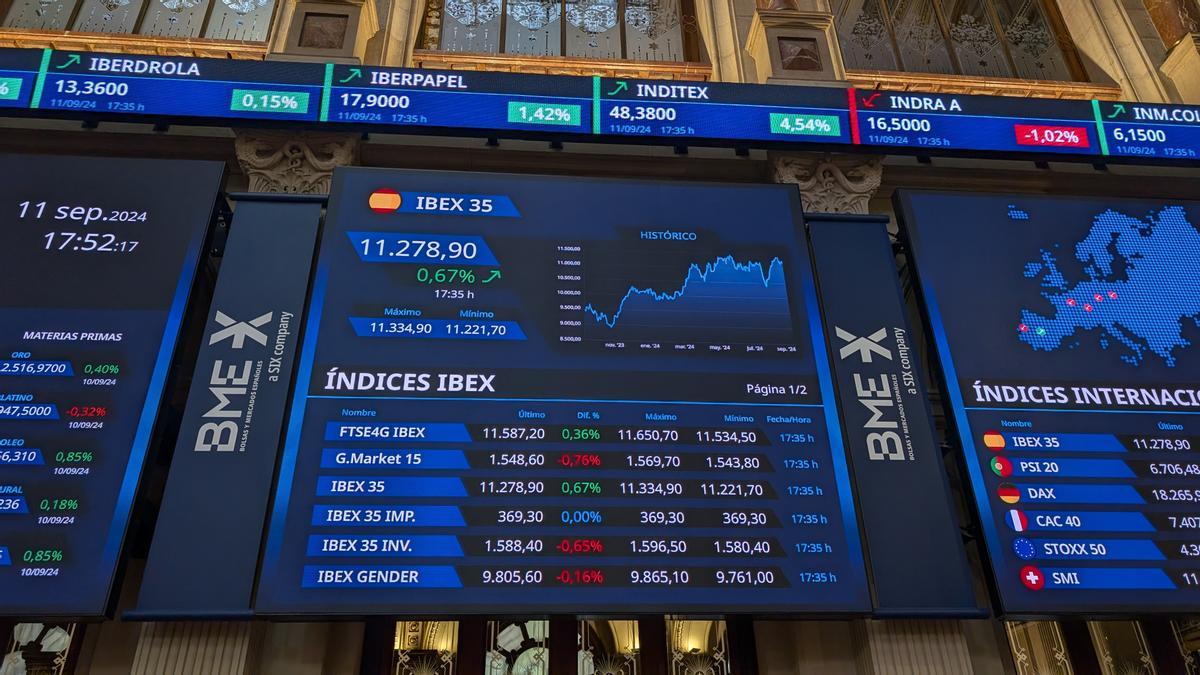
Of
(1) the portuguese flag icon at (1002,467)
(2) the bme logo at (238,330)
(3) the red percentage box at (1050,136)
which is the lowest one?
(1) the portuguese flag icon at (1002,467)

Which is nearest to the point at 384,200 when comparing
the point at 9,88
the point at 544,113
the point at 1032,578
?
the point at 544,113

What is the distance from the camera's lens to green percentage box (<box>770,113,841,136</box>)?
769 centimetres

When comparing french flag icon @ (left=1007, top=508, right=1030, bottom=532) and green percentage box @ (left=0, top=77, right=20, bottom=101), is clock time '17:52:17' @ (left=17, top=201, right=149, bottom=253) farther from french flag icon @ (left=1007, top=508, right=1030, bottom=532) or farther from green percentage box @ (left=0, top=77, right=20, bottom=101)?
french flag icon @ (left=1007, top=508, right=1030, bottom=532)

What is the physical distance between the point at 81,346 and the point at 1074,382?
7377mm

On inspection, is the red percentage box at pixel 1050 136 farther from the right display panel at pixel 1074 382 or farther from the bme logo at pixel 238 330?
the bme logo at pixel 238 330

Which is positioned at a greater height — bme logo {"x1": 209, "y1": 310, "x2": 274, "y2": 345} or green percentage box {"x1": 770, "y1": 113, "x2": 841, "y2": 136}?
green percentage box {"x1": 770, "y1": 113, "x2": 841, "y2": 136}

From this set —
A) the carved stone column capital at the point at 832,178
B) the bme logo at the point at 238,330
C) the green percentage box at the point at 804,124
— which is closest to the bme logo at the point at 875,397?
the carved stone column capital at the point at 832,178

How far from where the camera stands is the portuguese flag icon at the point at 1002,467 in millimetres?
6051

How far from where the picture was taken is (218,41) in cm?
909

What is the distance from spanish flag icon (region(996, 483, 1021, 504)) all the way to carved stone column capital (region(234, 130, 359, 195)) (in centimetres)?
585

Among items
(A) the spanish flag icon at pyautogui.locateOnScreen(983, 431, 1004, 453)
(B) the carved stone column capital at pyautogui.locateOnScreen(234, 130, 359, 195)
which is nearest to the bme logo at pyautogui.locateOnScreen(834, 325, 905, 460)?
(A) the spanish flag icon at pyautogui.locateOnScreen(983, 431, 1004, 453)

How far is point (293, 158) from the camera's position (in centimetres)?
748

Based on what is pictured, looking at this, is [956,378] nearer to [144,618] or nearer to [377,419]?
[377,419]

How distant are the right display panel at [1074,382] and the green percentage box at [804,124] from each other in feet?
2.97
